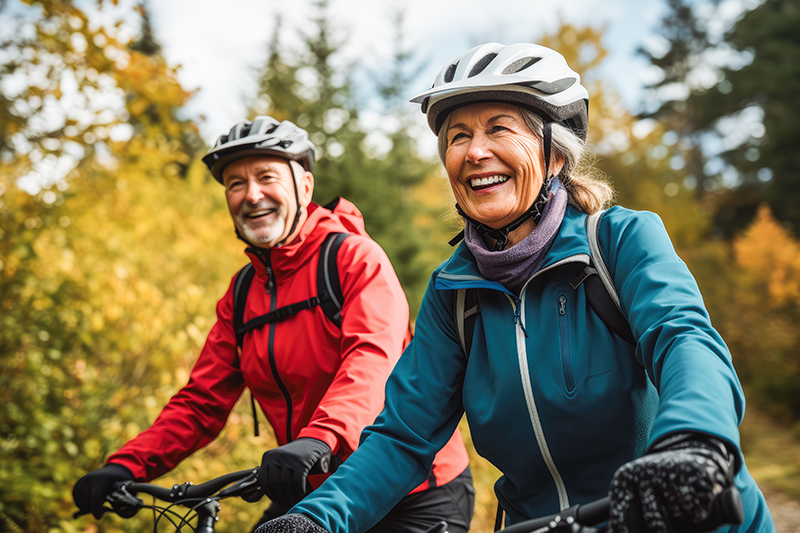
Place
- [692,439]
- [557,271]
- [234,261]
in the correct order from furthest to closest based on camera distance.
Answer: [234,261], [557,271], [692,439]

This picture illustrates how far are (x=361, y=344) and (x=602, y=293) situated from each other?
104cm

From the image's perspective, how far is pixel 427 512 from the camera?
8.46 feet

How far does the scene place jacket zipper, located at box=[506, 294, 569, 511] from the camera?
5.90 ft

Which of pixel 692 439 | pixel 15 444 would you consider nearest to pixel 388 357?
pixel 692 439

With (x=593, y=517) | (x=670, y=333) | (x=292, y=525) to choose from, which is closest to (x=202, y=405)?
(x=292, y=525)

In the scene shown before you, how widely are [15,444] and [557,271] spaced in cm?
430

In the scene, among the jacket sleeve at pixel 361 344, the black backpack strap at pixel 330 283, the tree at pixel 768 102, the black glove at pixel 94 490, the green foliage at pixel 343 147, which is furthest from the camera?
the tree at pixel 768 102

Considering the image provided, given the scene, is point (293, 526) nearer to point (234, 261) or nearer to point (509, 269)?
point (509, 269)

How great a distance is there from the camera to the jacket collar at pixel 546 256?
5.96 feet

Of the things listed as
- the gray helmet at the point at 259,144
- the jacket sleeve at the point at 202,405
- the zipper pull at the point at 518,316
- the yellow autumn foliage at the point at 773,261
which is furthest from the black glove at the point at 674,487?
the yellow autumn foliage at the point at 773,261

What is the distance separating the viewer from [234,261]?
36.1ft

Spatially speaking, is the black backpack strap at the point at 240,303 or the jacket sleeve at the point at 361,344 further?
the black backpack strap at the point at 240,303

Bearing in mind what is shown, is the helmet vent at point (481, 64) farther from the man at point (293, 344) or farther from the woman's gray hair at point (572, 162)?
the man at point (293, 344)

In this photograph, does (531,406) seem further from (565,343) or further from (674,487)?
(674,487)
